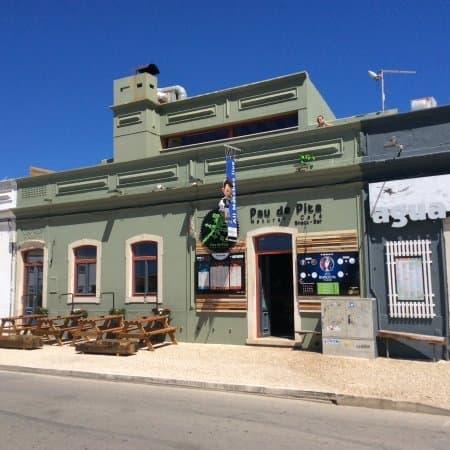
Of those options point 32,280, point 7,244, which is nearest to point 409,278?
point 32,280

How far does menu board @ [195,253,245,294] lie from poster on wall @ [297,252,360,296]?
5.58 feet

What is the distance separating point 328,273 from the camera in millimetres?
12500

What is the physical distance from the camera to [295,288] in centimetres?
1290

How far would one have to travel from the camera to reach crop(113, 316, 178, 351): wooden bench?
13.2 metres

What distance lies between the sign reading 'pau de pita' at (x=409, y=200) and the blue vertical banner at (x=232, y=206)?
3.40m

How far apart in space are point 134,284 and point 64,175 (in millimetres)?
4621

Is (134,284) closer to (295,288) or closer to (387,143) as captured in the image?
(295,288)

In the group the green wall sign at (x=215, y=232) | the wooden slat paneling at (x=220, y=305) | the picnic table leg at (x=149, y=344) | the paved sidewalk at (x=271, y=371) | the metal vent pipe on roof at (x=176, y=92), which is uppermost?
the metal vent pipe on roof at (x=176, y=92)

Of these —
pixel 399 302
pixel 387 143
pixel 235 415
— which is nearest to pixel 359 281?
pixel 399 302

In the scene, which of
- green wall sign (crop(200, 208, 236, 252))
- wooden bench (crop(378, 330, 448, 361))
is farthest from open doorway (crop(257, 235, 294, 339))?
wooden bench (crop(378, 330, 448, 361))

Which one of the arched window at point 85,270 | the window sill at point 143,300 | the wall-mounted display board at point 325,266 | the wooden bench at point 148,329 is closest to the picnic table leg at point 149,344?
the wooden bench at point 148,329

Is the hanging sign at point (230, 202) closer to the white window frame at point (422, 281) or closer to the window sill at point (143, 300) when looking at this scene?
the window sill at point (143, 300)

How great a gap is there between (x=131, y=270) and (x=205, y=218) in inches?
118

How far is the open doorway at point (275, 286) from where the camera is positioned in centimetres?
1367
